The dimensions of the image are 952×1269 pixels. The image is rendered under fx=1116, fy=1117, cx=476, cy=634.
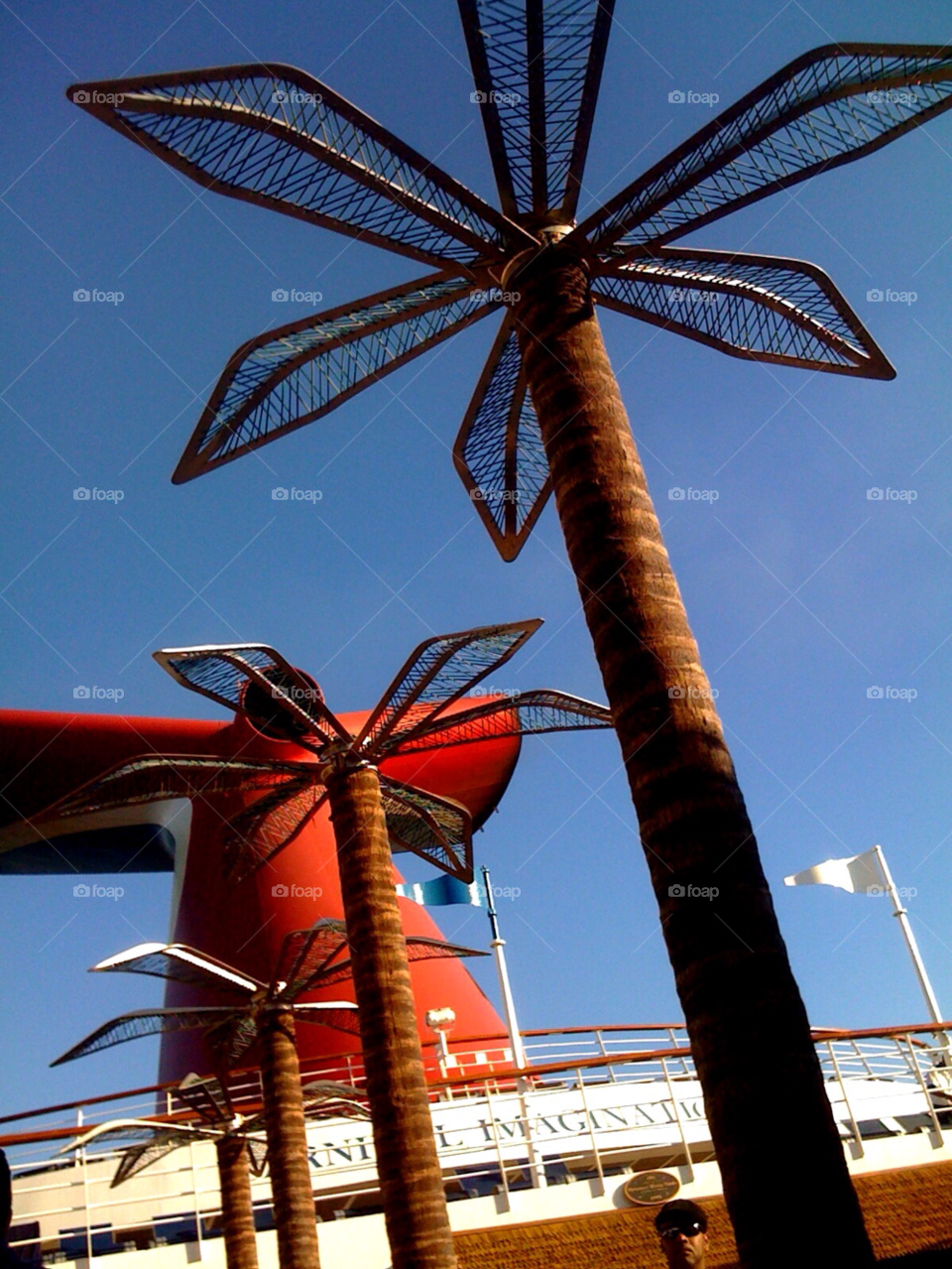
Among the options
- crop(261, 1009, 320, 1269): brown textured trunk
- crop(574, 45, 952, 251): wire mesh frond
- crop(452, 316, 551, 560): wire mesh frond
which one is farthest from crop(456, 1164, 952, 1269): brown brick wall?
crop(574, 45, 952, 251): wire mesh frond

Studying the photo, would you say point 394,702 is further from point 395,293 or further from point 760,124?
point 760,124

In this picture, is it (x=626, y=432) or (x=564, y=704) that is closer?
(x=626, y=432)

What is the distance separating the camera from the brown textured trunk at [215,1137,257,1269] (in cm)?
1151

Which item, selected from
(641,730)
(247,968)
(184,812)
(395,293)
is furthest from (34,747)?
(641,730)

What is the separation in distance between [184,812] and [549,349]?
1979 cm

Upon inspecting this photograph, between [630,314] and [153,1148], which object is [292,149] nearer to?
[630,314]

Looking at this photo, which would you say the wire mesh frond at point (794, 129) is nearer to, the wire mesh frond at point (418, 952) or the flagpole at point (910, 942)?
the wire mesh frond at point (418, 952)

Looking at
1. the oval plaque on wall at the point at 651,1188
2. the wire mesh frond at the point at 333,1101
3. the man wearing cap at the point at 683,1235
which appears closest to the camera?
the man wearing cap at the point at 683,1235

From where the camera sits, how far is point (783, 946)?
4.97 meters

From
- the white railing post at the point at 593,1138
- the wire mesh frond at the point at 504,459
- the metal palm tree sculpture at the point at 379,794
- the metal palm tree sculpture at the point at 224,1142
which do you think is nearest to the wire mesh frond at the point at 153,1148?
the metal palm tree sculpture at the point at 224,1142

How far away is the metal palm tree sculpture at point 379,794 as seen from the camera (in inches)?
347

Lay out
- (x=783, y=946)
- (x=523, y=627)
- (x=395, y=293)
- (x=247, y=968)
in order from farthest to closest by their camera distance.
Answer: (x=247, y=968), (x=523, y=627), (x=395, y=293), (x=783, y=946)

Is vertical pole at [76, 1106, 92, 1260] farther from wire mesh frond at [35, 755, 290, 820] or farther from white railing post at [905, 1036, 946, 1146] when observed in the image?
white railing post at [905, 1036, 946, 1146]

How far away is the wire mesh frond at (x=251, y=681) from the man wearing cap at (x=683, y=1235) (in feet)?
19.9
